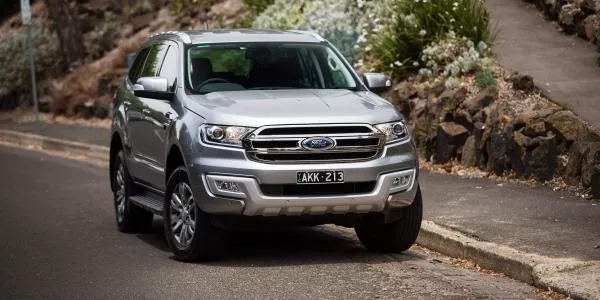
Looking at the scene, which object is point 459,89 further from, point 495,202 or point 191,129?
point 191,129

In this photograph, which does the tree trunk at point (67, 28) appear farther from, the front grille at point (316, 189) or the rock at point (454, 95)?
the front grille at point (316, 189)

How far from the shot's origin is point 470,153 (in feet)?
53.2

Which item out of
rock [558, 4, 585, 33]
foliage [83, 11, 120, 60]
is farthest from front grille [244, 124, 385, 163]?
foliage [83, 11, 120, 60]

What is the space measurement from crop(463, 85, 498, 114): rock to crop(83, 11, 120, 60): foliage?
1663 centimetres

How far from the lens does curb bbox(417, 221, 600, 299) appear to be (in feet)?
30.3

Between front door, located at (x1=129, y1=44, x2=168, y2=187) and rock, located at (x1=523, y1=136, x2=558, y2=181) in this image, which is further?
rock, located at (x1=523, y1=136, x2=558, y2=181)

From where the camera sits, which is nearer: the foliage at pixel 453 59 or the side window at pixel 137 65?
the side window at pixel 137 65

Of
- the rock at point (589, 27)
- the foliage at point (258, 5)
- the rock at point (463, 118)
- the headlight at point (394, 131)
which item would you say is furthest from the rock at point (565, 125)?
the foliage at point (258, 5)

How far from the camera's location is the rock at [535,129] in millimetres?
14805

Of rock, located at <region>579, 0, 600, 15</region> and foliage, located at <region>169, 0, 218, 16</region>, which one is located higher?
rock, located at <region>579, 0, 600, 15</region>

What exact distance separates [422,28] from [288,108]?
333 inches

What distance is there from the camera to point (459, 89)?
675 inches

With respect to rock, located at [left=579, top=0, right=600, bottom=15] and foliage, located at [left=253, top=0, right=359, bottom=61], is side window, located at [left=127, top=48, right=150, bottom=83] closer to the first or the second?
rock, located at [left=579, top=0, right=600, bottom=15]

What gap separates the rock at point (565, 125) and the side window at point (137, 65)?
434 centimetres
